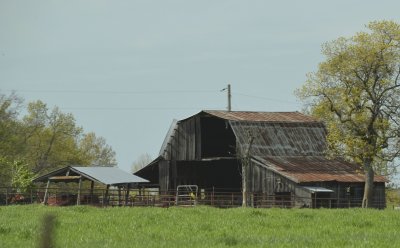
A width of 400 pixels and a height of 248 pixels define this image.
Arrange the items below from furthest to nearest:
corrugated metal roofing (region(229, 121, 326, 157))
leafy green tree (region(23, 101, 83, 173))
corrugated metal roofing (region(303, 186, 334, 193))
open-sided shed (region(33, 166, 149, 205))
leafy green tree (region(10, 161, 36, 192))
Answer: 1. leafy green tree (region(23, 101, 83, 173))
2. corrugated metal roofing (region(229, 121, 326, 157))
3. leafy green tree (region(10, 161, 36, 192))
4. corrugated metal roofing (region(303, 186, 334, 193))
5. open-sided shed (region(33, 166, 149, 205))

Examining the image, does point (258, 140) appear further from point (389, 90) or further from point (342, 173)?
point (389, 90)

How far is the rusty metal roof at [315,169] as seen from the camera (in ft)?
156

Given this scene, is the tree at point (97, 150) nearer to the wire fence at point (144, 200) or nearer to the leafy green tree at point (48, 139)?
the leafy green tree at point (48, 139)

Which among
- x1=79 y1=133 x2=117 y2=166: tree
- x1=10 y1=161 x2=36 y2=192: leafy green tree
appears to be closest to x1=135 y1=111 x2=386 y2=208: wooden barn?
x1=10 y1=161 x2=36 y2=192: leafy green tree

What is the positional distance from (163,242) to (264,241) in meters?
1.97

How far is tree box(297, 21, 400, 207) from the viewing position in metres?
47.3

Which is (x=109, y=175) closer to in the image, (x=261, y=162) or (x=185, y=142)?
(x=185, y=142)

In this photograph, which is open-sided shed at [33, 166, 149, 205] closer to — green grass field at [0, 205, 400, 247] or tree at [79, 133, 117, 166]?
green grass field at [0, 205, 400, 247]

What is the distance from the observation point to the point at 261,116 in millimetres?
56781

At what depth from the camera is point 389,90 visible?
48.3 m

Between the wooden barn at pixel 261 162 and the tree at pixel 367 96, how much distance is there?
2.48 meters

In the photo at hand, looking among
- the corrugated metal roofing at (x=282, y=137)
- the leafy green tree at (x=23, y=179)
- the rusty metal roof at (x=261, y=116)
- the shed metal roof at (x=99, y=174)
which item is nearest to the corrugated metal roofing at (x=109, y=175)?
the shed metal roof at (x=99, y=174)

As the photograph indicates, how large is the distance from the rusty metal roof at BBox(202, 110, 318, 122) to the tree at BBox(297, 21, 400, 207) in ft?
25.0

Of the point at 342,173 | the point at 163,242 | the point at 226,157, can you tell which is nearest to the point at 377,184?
the point at 342,173
